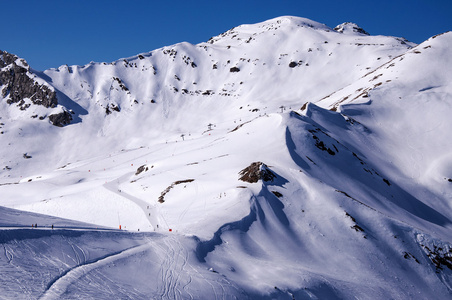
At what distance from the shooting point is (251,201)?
35656 millimetres

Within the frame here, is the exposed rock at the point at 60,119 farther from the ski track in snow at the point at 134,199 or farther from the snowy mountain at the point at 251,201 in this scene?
the ski track in snow at the point at 134,199

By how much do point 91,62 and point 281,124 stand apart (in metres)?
152

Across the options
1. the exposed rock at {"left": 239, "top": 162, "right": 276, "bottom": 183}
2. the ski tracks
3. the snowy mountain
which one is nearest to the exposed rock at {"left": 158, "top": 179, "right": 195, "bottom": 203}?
the snowy mountain

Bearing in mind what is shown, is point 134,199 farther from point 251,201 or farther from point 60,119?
point 60,119

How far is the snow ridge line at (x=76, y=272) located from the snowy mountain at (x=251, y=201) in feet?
0.33

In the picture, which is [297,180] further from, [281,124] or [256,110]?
[256,110]

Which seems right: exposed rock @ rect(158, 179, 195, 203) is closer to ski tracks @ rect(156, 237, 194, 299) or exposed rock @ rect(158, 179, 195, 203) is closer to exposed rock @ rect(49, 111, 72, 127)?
ski tracks @ rect(156, 237, 194, 299)

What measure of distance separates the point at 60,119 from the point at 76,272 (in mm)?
141946

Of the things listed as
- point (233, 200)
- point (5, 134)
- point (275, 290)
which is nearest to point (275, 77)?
point (5, 134)

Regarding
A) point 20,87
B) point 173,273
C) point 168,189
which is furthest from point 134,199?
point 20,87

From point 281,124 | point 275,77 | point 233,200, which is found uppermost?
point 275,77

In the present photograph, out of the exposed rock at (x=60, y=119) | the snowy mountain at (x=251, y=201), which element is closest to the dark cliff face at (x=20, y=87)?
the snowy mountain at (x=251, y=201)

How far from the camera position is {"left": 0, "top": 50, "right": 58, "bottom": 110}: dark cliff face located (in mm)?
149375

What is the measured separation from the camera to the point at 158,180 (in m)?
54.1
